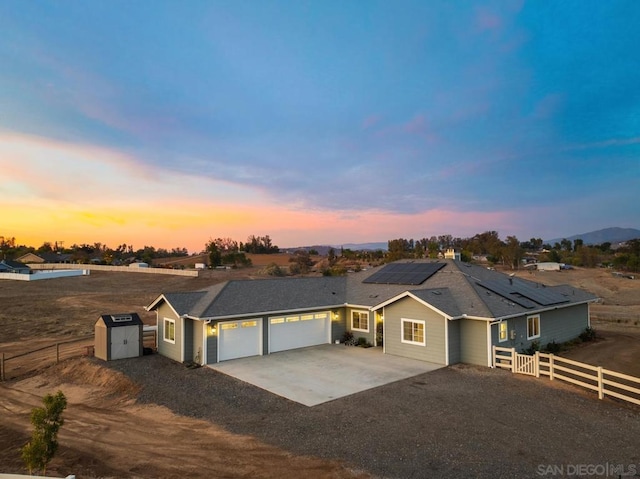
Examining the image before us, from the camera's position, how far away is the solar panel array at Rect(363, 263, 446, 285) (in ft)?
70.8

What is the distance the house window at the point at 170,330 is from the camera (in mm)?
17822

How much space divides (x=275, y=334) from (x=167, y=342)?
Result: 17.7 ft

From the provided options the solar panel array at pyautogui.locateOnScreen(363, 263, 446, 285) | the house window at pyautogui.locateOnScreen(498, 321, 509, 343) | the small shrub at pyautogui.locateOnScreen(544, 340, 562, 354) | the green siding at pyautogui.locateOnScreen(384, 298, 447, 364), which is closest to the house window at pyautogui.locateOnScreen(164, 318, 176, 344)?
the green siding at pyautogui.locateOnScreen(384, 298, 447, 364)

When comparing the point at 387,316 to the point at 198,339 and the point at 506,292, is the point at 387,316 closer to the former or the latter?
the point at 506,292

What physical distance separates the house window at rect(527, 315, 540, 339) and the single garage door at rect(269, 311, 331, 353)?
33.7 feet

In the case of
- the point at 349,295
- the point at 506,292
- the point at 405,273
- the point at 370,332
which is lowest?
the point at 370,332

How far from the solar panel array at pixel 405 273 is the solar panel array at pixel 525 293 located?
10.6ft

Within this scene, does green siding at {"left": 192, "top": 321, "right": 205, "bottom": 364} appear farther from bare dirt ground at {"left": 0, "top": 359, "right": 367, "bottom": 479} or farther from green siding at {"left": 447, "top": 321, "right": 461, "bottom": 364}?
green siding at {"left": 447, "top": 321, "right": 461, "bottom": 364}

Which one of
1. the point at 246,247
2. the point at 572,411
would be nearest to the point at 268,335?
the point at 572,411

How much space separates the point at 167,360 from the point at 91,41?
658 inches

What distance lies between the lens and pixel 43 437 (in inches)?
277

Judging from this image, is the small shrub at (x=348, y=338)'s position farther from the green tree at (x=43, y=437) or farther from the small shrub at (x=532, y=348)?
the green tree at (x=43, y=437)

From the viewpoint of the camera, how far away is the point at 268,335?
18.6 metres

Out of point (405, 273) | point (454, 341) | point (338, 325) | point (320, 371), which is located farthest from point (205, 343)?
point (405, 273)
